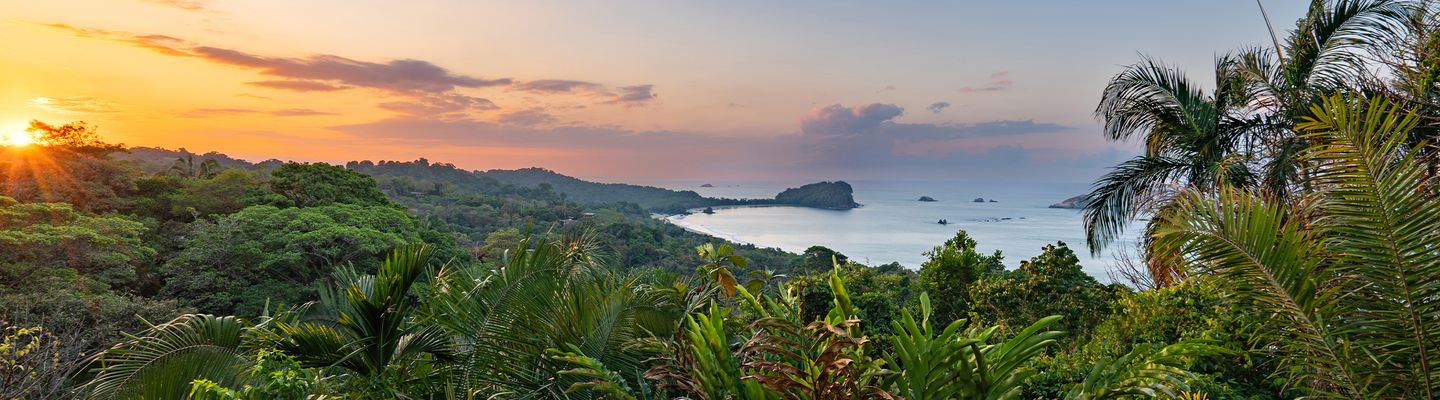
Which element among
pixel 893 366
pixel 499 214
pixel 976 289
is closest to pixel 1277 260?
pixel 893 366

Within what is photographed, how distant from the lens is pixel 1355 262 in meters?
2.24

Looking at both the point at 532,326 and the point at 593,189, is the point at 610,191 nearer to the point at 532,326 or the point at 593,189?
the point at 593,189

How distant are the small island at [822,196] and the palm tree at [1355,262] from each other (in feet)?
246

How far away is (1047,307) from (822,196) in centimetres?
7754

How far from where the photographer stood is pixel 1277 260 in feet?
7.68

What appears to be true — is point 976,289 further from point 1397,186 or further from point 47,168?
point 47,168

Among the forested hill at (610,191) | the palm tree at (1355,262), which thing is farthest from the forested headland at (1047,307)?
the forested hill at (610,191)

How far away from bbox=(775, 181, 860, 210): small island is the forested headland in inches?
2763

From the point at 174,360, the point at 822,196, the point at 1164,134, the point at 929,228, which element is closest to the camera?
the point at 174,360

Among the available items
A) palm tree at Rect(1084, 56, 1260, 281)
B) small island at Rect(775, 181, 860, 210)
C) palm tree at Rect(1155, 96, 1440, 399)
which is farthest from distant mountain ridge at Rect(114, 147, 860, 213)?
palm tree at Rect(1155, 96, 1440, 399)

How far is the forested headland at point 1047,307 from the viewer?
1805mm

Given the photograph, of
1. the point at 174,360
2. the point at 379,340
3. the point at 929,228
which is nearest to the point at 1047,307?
the point at 379,340

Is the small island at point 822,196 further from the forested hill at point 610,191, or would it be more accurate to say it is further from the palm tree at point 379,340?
the palm tree at point 379,340

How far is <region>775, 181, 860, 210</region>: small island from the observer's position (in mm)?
78875
